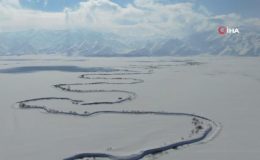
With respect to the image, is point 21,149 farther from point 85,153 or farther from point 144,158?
point 144,158

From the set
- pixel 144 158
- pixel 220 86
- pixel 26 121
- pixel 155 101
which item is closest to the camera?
pixel 144 158

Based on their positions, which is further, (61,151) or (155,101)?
(155,101)

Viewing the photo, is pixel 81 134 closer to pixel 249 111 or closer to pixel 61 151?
pixel 61 151

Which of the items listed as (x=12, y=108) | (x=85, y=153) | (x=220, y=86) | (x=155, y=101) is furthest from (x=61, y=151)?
(x=220, y=86)

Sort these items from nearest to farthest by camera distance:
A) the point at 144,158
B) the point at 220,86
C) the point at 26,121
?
the point at 144,158
the point at 26,121
the point at 220,86

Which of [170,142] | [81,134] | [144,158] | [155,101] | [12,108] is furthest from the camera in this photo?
[155,101]

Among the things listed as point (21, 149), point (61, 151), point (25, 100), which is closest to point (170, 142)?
point (61, 151)

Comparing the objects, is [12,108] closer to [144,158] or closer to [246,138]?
[144,158]

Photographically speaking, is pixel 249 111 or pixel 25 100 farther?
pixel 25 100

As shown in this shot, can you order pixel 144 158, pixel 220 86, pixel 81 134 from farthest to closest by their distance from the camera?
pixel 220 86 < pixel 81 134 < pixel 144 158
